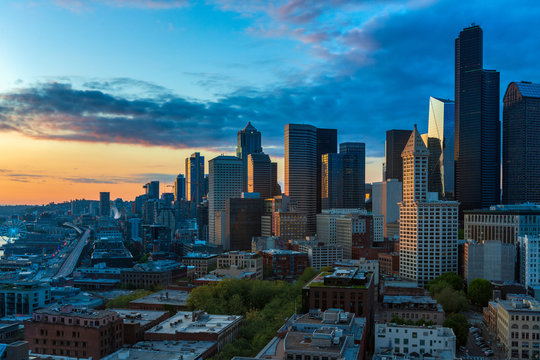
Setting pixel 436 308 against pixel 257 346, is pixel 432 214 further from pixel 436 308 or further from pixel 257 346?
pixel 257 346

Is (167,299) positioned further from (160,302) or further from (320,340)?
(320,340)

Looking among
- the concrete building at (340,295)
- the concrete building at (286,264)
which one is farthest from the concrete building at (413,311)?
the concrete building at (286,264)

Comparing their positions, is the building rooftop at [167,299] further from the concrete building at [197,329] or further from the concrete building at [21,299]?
the concrete building at [21,299]

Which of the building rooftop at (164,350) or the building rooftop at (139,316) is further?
the building rooftop at (139,316)

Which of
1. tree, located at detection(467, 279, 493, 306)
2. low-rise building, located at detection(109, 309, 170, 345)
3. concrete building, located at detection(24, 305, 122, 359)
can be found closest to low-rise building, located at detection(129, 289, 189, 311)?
low-rise building, located at detection(109, 309, 170, 345)

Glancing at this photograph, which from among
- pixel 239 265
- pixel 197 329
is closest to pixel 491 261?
pixel 239 265

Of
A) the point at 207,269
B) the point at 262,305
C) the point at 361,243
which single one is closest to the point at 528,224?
the point at 361,243
